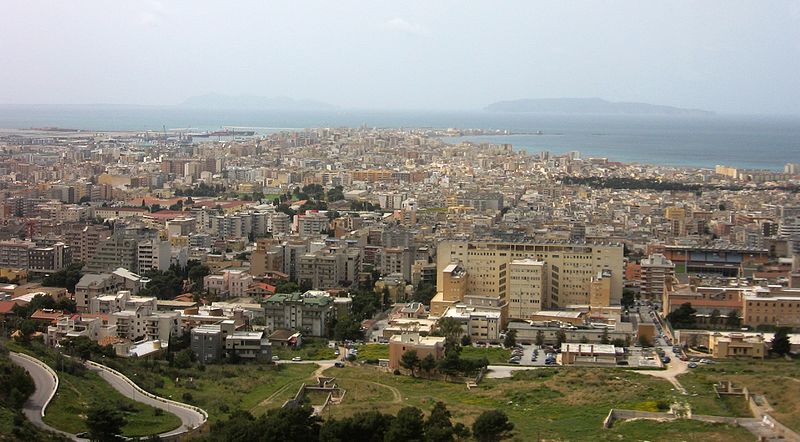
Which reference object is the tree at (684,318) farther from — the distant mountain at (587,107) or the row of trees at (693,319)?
the distant mountain at (587,107)

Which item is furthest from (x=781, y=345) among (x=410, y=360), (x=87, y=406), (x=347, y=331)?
(x=87, y=406)

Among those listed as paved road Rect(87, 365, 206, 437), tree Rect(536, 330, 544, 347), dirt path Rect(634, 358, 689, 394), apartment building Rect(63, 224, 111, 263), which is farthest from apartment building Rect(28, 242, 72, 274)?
dirt path Rect(634, 358, 689, 394)

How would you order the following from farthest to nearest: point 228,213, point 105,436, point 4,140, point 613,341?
1. point 4,140
2. point 228,213
3. point 613,341
4. point 105,436

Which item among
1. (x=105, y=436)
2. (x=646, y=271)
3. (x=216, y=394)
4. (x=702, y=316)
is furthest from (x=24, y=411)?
(x=646, y=271)

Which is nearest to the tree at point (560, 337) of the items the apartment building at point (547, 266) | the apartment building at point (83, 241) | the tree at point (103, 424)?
the apartment building at point (547, 266)

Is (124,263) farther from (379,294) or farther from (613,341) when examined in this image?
(613,341)

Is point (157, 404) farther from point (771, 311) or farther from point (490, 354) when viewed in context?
point (771, 311)

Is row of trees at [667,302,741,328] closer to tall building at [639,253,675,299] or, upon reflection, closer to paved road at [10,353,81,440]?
tall building at [639,253,675,299]
